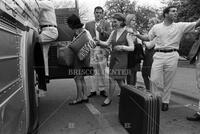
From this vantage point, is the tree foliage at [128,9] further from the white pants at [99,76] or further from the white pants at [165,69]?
the white pants at [165,69]

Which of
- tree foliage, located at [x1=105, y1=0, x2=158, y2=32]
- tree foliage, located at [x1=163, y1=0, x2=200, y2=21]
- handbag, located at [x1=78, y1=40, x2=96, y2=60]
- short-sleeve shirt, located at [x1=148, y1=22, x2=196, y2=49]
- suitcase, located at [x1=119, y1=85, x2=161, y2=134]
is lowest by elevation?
suitcase, located at [x1=119, y1=85, x2=161, y2=134]

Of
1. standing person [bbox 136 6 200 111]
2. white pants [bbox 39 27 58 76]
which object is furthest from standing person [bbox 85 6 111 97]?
standing person [bbox 136 6 200 111]

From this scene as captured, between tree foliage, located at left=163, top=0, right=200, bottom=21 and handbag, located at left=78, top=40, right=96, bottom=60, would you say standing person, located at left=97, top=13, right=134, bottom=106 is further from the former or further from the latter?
tree foliage, located at left=163, top=0, right=200, bottom=21

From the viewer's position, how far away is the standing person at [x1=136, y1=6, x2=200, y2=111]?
14.6ft

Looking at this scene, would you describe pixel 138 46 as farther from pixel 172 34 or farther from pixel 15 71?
pixel 15 71

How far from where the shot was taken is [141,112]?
3029 mm

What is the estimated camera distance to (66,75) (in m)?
5.12

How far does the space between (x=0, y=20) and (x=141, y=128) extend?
198cm

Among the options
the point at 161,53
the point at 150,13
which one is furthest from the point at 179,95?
the point at 150,13

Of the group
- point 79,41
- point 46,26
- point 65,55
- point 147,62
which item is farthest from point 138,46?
point 46,26

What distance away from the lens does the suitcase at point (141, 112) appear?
9.72 feet

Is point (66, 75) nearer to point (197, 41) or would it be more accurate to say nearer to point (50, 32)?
point (50, 32)

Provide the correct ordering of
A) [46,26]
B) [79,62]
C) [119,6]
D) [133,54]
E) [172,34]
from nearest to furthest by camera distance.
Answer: [172,34] < [46,26] < [79,62] < [133,54] < [119,6]

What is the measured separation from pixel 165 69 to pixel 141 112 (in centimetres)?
179
